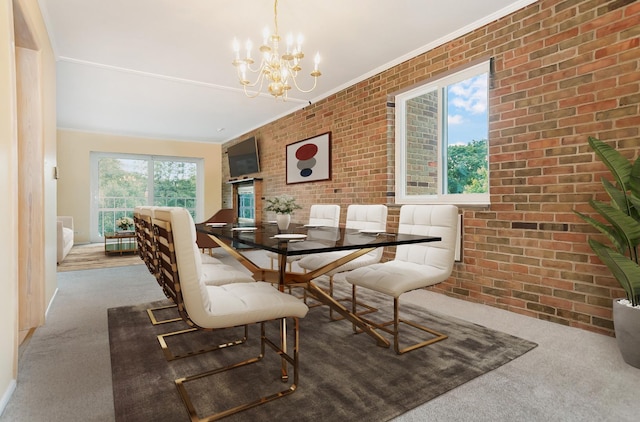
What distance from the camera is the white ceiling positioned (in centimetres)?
301

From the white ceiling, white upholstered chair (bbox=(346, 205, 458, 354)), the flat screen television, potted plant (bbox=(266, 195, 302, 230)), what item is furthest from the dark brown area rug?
the flat screen television

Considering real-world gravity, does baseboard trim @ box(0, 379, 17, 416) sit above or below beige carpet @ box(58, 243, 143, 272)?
below

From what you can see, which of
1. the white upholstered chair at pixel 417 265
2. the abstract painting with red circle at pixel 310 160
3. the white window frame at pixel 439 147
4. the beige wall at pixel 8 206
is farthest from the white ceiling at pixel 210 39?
the white upholstered chair at pixel 417 265

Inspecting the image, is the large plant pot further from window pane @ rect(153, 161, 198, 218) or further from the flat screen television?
window pane @ rect(153, 161, 198, 218)

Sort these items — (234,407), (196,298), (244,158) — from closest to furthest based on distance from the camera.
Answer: (196,298), (234,407), (244,158)

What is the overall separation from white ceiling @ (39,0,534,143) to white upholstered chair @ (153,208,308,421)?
7.70 feet

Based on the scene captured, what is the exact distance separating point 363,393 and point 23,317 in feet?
8.21

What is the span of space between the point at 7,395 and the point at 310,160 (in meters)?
4.55

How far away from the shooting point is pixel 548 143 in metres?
2.73

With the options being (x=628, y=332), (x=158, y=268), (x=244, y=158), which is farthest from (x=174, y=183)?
(x=628, y=332)

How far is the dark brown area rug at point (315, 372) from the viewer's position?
1.55 meters

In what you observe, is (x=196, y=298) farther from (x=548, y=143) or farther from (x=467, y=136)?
(x=467, y=136)

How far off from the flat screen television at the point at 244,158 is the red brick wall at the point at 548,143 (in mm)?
4487

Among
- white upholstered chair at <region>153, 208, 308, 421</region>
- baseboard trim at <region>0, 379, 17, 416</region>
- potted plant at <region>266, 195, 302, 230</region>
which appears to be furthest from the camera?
potted plant at <region>266, 195, 302, 230</region>
